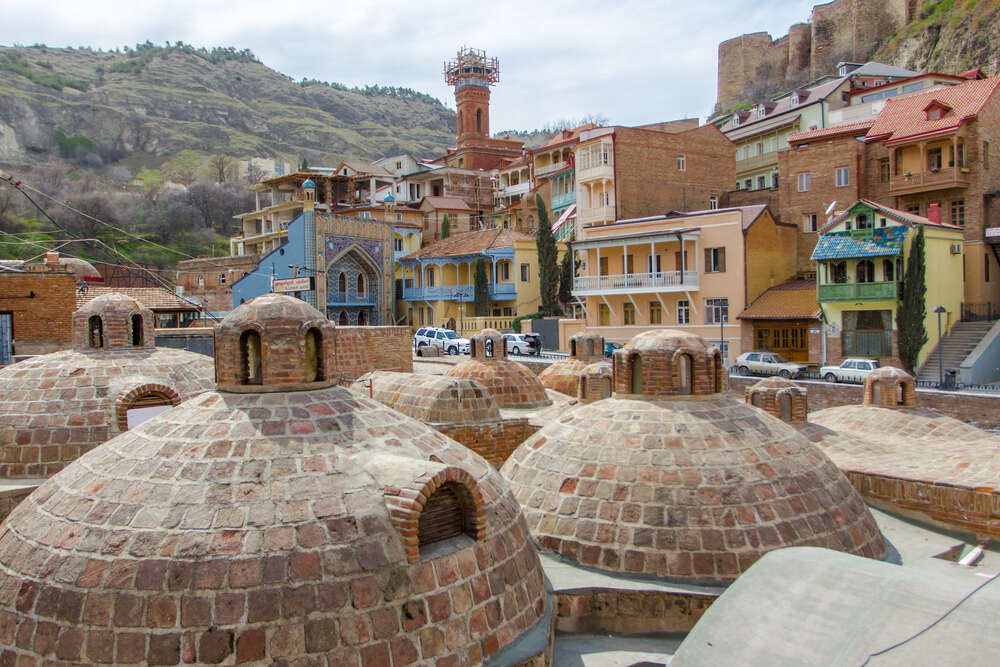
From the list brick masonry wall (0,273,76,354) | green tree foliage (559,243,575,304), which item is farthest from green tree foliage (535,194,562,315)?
brick masonry wall (0,273,76,354)

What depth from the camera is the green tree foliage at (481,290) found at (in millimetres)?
51656

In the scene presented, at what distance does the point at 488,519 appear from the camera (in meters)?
7.88

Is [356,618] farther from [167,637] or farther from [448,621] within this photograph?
[167,637]

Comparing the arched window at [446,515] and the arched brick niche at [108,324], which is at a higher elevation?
the arched brick niche at [108,324]

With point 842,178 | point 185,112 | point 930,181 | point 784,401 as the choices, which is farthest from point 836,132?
point 185,112

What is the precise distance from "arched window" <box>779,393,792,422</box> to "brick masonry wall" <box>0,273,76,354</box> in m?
21.5

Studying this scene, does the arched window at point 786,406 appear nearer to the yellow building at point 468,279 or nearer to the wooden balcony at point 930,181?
the wooden balcony at point 930,181

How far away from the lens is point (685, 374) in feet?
38.3

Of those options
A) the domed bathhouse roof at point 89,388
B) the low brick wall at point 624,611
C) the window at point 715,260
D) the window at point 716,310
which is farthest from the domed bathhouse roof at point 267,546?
the window at point 715,260

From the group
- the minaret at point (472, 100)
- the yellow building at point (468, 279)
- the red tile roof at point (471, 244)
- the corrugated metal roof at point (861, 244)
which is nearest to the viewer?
the corrugated metal roof at point (861, 244)

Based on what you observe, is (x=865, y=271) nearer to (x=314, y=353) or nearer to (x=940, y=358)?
(x=940, y=358)

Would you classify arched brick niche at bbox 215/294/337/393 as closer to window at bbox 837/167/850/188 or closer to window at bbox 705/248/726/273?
window at bbox 705/248/726/273

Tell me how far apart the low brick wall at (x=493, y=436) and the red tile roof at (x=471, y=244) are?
106 feet

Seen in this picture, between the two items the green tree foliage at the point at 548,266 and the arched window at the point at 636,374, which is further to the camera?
the green tree foliage at the point at 548,266
